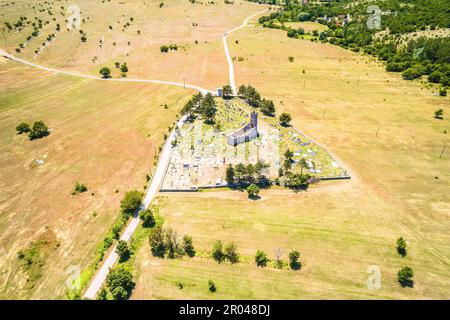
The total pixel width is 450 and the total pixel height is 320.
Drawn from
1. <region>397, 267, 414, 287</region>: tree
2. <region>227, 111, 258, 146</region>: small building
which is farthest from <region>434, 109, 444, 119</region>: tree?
<region>397, 267, 414, 287</region>: tree

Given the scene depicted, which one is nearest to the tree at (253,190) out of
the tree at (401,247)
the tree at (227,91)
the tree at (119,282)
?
the tree at (401,247)

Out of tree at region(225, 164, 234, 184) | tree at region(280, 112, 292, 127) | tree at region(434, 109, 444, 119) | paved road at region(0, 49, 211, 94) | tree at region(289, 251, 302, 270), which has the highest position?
paved road at region(0, 49, 211, 94)

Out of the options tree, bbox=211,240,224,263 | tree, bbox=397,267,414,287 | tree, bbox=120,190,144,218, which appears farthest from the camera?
tree, bbox=120,190,144,218

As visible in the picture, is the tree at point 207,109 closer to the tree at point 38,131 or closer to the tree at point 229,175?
the tree at point 229,175

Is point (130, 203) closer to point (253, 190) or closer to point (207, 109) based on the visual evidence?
point (253, 190)

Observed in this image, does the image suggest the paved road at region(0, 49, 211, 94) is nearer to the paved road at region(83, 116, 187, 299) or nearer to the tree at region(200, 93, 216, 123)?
the tree at region(200, 93, 216, 123)

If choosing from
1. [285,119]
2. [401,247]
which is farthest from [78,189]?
[401,247]

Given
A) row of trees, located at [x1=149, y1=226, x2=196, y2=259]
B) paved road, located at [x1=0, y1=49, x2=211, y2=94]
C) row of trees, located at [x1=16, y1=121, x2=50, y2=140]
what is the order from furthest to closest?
paved road, located at [x1=0, y1=49, x2=211, y2=94], row of trees, located at [x1=16, y1=121, x2=50, y2=140], row of trees, located at [x1=149, y1=226, x2=196, y2=259]
